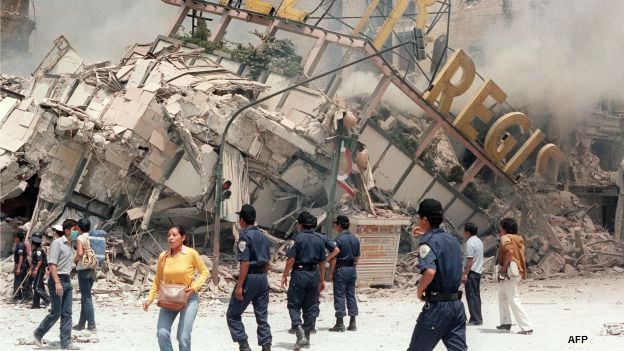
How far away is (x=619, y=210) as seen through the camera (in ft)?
78.9

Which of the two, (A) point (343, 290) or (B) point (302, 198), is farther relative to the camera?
(B) point (302, 198)

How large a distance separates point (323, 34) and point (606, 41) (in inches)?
466

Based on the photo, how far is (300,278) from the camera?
9.01 m

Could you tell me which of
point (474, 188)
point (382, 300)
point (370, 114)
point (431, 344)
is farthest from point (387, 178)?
point (431, 344)

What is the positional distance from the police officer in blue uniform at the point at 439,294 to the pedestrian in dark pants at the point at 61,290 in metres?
4.63

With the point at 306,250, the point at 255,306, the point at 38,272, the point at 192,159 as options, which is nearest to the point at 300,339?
the point at 306,250

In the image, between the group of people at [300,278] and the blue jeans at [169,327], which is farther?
the blue jeans at [169,327]

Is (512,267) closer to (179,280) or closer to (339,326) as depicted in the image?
(339,326)

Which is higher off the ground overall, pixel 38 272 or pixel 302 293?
pixel 302 293

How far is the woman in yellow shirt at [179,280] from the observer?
691 cm

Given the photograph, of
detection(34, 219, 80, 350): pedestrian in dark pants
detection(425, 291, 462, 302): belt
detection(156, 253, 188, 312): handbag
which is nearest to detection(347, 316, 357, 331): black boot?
detection(34, 219, 80, 350): pedestrian in dark pants

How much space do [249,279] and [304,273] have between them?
3.98 ft

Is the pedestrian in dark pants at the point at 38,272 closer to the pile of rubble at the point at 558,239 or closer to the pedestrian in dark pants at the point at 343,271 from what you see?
the pedestrian in dark pants at the point at 343,271

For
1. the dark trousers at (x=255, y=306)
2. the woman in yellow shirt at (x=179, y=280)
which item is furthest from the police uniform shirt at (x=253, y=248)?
the woman in yellow shirt at (x=179, y=280)
